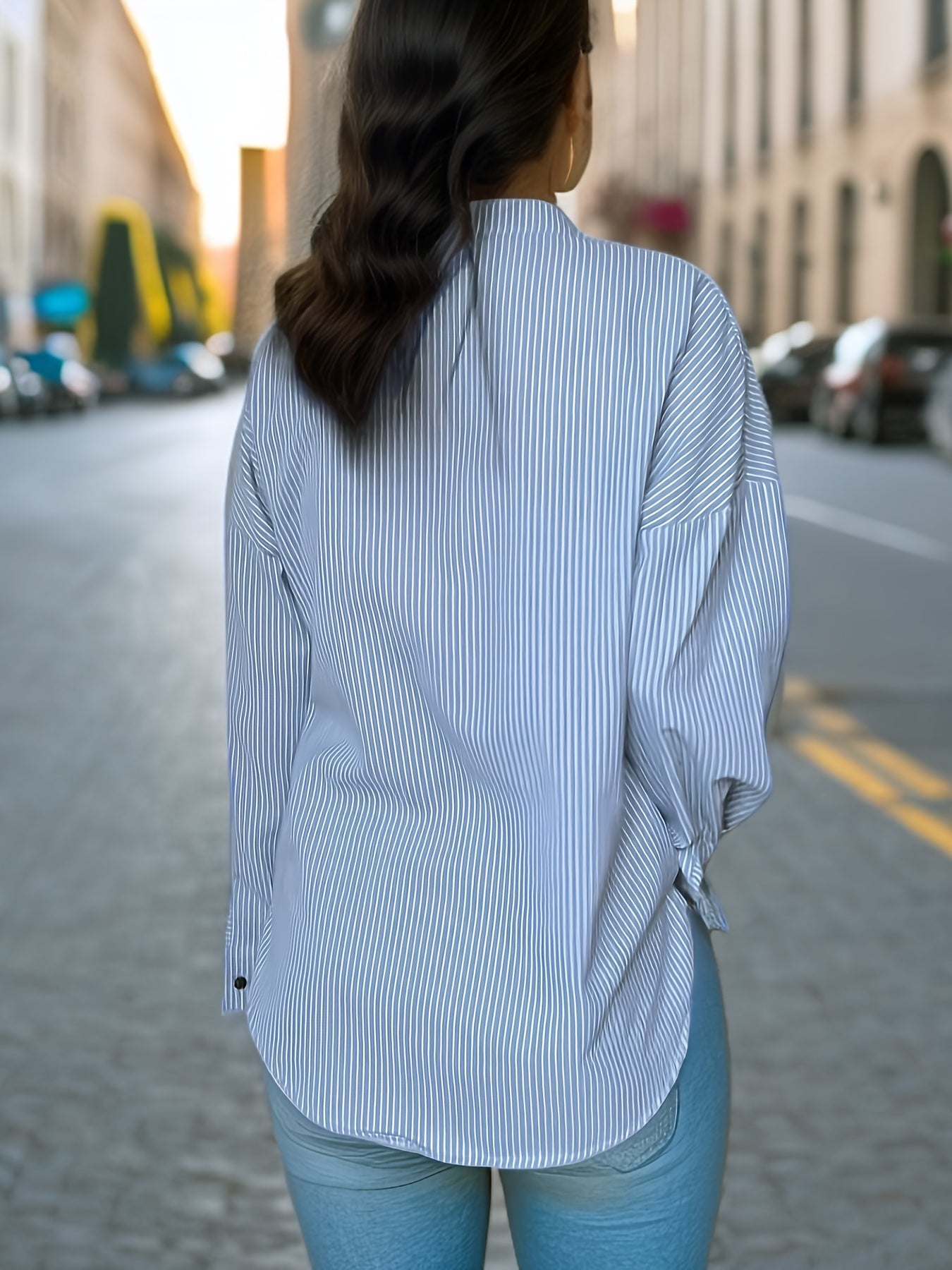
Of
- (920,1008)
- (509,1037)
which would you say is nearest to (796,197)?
(920,1008)

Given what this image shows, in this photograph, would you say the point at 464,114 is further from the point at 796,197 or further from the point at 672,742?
the point at 796,197

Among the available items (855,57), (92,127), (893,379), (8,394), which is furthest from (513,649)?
(92,127)

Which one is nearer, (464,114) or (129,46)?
(464,114)

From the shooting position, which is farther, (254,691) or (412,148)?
(254,691)

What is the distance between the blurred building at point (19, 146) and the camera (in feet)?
183

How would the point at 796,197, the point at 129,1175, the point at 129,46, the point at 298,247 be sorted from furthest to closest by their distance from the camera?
the point at 129,46, the point at 796,197, the point at 129,1175, the point at 298,247

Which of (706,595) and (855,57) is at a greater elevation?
(855,57)

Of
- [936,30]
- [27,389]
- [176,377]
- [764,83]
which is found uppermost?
[936,30]

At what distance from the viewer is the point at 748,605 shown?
4.76ft

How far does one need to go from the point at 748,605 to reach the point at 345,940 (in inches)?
15.3

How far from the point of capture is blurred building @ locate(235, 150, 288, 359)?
1706 mm

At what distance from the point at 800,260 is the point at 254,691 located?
141ft

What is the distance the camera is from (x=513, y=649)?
142 cm

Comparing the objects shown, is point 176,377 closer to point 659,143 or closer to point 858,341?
point 659,143
